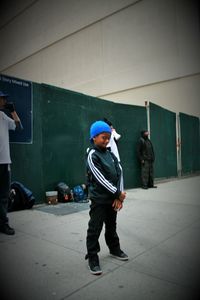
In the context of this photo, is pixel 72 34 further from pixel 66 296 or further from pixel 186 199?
pixel 66 296

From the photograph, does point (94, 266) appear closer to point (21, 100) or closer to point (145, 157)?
point (21, 100)

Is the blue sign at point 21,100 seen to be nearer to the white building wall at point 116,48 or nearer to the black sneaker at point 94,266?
the black sneaker at point 94,266

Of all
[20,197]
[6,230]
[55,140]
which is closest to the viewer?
[6,230]

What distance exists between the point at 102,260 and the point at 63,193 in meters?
3.30

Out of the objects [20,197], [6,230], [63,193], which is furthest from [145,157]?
[6,230]

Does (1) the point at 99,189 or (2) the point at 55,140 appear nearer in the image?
(1) the point at 99,189

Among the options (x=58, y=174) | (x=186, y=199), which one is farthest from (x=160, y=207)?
(x=58, y=174)

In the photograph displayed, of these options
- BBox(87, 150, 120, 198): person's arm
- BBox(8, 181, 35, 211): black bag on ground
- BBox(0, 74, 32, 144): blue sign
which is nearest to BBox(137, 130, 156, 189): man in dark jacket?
BBox(0, 74, 32, 144): blue sign

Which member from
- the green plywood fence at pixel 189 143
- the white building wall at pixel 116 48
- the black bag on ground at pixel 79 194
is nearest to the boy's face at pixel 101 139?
the black bag on ground at pixel 79 194

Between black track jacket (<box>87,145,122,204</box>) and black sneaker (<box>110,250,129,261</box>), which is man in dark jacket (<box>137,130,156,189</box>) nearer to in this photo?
black sneaker (<box>110,250,129,261</box>)

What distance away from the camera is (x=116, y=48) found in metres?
15.7

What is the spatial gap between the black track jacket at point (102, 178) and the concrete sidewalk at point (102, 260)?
0.74m

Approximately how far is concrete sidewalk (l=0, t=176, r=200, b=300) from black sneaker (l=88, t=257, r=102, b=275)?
0.16 ft

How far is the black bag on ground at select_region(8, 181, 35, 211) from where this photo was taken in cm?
507
